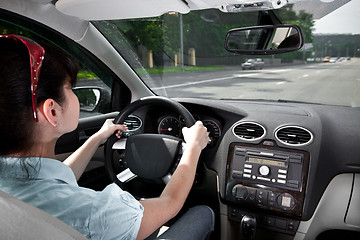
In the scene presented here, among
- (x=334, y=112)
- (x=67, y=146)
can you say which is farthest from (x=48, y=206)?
(x=334, y=112)

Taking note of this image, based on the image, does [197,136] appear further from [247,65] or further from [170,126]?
[247,65]

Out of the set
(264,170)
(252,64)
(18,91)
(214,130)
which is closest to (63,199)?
(18,91)

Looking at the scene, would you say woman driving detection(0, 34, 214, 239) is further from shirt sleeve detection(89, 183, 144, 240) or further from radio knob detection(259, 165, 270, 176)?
radio knob detection(259, 165, 270, 176)

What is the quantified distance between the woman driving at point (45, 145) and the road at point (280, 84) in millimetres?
2140

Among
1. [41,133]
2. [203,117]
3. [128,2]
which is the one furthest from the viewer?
[203,117]

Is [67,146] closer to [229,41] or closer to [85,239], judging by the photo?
[229,41]

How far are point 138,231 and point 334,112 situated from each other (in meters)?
1.93

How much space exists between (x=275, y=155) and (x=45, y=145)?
5.21 feet

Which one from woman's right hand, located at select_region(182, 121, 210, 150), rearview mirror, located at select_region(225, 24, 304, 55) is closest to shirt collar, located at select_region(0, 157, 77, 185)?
woman's right hand, located at select_region(182, 121, 210, 150)

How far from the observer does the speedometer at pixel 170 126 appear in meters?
2.56

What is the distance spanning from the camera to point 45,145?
46.2 inches

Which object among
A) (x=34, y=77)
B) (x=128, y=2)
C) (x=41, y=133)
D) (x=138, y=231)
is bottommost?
(x=138, y=231)

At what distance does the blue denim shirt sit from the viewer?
106 centimetres

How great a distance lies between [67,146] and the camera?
276cm
